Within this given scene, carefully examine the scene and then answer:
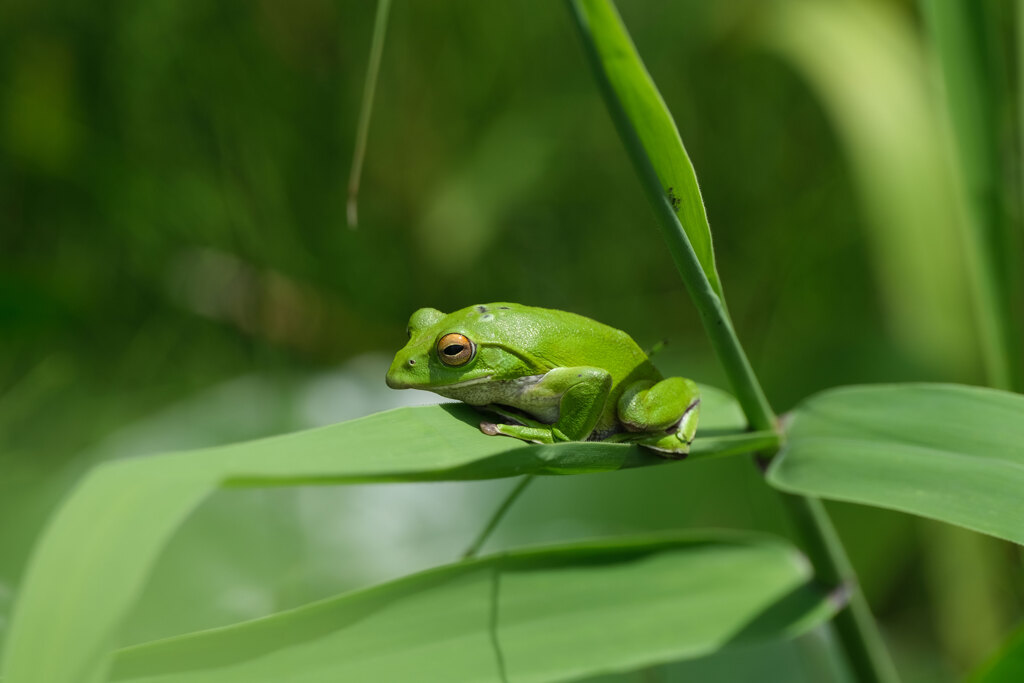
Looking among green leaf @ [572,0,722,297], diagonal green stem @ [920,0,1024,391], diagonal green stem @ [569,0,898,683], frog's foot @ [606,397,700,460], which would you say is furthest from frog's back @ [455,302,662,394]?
diagonal green stem @ [920,0,1024,391]

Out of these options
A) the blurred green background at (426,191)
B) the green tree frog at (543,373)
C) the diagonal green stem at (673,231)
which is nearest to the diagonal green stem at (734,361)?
the diagonal green stem at (673,231)

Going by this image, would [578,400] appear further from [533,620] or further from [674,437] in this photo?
[533,620]

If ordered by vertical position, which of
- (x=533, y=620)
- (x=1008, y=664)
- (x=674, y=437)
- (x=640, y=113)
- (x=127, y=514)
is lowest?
(x=1008, y=664)

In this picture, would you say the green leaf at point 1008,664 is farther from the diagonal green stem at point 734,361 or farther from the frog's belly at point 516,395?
the frog's belly at point 516,395

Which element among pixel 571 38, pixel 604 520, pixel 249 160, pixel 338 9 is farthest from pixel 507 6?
pixel 604 520

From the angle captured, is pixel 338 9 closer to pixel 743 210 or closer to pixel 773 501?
pixel 743 210

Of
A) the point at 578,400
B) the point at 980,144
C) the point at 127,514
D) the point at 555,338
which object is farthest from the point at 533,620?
the point at 980,144

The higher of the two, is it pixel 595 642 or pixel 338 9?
pixel 338 9
